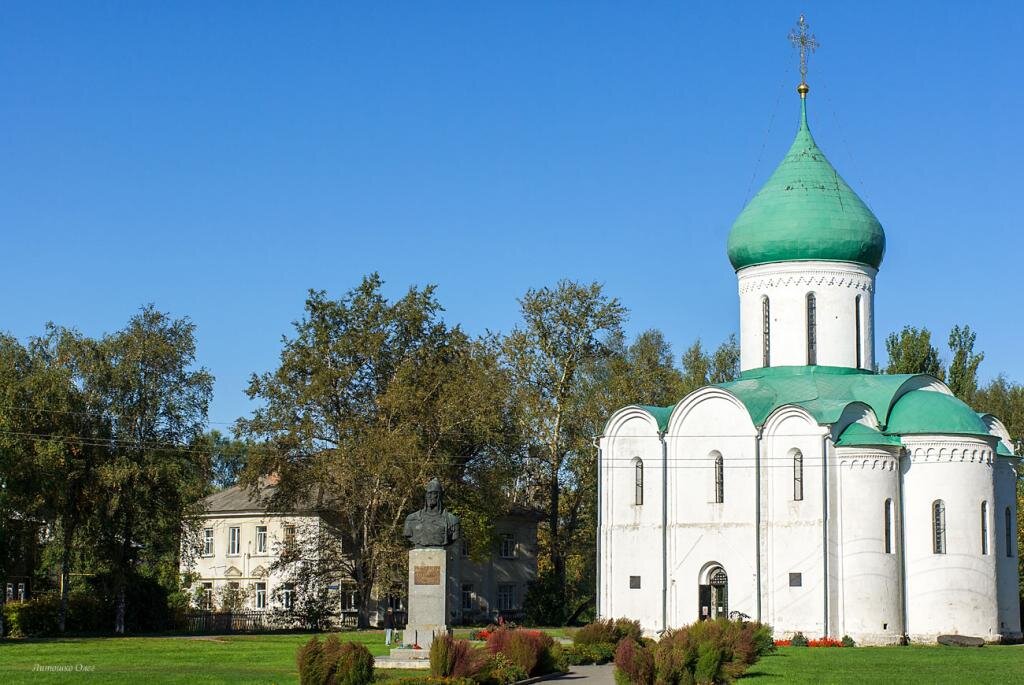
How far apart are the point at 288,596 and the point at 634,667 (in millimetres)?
29627

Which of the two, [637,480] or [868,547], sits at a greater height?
[637,480]

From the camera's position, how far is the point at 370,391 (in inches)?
1816

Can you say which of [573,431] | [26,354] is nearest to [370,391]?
[573,431]

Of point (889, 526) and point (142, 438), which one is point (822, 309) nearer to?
point (889, 526)

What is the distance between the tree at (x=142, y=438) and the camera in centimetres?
4231

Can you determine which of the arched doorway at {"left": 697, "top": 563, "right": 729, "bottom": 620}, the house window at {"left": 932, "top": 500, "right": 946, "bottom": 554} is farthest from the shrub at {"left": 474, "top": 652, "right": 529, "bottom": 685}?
the house window at {"left": 932, "top": 500, "right": 946, "bottom": 554}

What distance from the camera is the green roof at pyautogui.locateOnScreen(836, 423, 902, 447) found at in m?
35.8

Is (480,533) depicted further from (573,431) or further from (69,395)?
(69,395)

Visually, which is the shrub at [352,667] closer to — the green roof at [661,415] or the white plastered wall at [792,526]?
the white plastered wall at [792,526]

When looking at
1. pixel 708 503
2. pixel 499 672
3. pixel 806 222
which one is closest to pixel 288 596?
pixel 708 503

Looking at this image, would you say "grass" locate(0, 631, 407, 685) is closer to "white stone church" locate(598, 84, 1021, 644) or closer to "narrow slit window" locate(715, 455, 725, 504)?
"white stone church" locate(598, 84, 1021, 644)

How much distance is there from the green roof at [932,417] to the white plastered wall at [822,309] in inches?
104

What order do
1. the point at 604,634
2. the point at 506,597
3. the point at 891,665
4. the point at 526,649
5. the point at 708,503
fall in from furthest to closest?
the point at 506,597, the point at 708,503, the point at 604,634, the point at 891,665, the point at 526,649

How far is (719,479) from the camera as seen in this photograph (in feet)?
124
